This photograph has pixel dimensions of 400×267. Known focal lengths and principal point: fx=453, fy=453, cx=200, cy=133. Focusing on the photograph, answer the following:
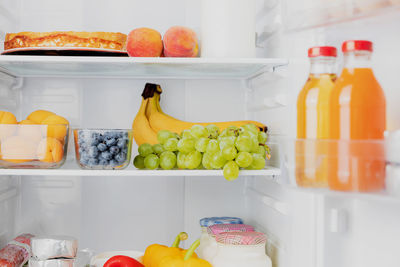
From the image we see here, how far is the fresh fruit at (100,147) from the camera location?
1298 millimetres

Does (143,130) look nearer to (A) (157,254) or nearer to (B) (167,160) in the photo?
(B) (167,160)

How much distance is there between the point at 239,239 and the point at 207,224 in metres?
0.26

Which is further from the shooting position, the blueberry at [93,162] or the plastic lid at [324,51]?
the blueberry at [93,162]

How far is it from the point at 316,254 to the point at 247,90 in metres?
0.82

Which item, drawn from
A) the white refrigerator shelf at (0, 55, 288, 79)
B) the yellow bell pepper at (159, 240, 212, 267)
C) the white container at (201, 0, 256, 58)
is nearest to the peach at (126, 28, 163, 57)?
the white refrigerator shelf at (0, 55, 288, 79)

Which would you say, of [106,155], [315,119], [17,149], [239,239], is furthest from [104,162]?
[315,119]

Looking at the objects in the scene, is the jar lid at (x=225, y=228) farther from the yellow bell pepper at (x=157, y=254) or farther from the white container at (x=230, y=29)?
the white container at (x=230, y=29)

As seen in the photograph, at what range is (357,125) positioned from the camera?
0.73 m

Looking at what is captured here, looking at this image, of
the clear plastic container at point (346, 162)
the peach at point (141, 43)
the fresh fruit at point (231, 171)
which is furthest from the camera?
the peach at point (141, 43)

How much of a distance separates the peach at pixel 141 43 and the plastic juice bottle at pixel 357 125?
0.73m

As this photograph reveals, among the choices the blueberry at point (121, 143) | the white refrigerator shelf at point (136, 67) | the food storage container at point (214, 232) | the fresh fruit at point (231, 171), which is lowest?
the food storage container at point (214, 232)

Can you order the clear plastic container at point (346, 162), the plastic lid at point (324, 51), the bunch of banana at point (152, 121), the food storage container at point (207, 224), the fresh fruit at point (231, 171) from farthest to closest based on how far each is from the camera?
the bunch of banana at point (152, 121) < the food storage container at point (207, 224) < the fresh fruit at point (231, 171) < the plastic lid at point (324, 51) < the clear plastic container at point (346, 162)

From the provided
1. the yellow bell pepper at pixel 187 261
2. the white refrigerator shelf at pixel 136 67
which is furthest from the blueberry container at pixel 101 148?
the yellow bell pepper at pixel 187 261

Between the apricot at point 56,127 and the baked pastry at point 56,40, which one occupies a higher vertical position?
the baked pastry at point 56,40
